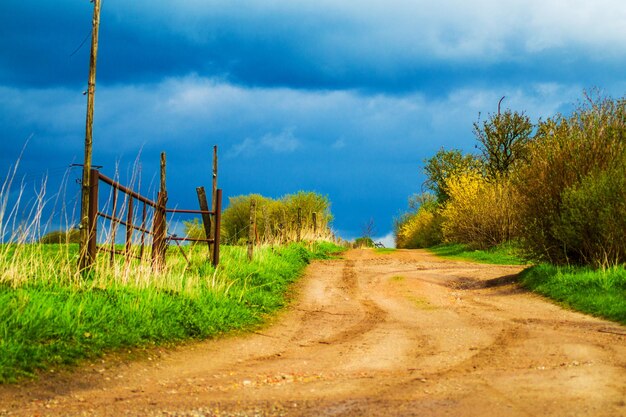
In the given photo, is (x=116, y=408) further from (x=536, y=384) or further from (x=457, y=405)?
(x=536, y=384)

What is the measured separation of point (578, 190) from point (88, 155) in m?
12.4

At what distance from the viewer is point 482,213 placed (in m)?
34.8

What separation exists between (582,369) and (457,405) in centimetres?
263

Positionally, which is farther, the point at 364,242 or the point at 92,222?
the point at 364,242

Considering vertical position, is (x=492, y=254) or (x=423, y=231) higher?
(x=423, y=231)

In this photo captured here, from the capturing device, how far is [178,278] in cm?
1294

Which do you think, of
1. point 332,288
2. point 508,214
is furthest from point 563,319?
point 508,214

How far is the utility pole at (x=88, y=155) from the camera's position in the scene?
40.6 ft

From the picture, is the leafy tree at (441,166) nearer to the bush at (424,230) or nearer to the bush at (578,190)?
the bush at (424,230)

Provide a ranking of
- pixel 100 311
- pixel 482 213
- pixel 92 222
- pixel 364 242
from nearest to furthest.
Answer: pixel 100 311, pixel 92 222, pixel 482 213, pixel 364 242

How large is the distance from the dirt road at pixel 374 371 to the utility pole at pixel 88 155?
11.4 feet

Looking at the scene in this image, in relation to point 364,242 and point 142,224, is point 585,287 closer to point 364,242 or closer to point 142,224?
point 142,224

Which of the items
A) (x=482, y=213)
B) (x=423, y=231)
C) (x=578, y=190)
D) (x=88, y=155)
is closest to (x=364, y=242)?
(x=423, y=231)

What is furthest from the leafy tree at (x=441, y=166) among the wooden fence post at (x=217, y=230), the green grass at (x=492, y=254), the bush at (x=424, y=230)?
the wooden fence post at (x=217, y=230)
